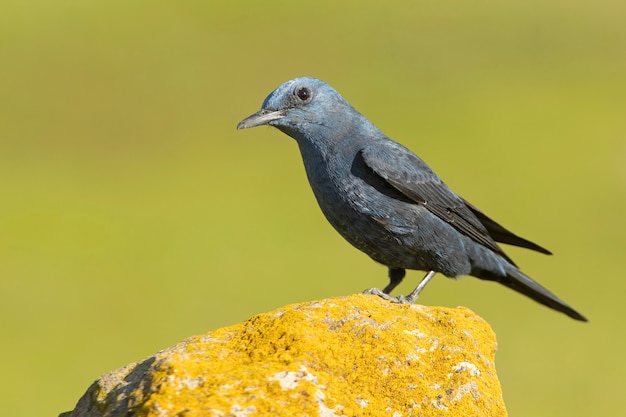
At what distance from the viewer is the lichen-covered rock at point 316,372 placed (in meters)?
5.41

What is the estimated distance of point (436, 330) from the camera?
21.9 ft

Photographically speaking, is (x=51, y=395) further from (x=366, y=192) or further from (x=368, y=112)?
(x=368, y=112)

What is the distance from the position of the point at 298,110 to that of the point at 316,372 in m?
3.62

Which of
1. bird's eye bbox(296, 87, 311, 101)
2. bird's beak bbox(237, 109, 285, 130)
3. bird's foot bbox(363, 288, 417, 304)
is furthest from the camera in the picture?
bird's eye bbox(296, 87, 311, 101)

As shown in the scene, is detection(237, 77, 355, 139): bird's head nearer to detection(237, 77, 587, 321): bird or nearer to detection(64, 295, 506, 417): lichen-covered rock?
detection(237, 77, 587, 321): bird

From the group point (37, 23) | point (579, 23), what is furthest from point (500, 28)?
point (37, 23)

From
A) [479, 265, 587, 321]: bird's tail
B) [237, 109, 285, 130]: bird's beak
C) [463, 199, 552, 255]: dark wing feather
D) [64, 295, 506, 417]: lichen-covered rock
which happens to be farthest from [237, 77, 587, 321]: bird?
[64, 295, 506, 417]: lichen-covered rock

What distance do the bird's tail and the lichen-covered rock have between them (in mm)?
3050

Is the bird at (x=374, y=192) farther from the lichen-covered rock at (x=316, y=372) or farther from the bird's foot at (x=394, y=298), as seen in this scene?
the lichen-covered rock at (x=316, y=372)

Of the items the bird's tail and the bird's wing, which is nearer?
the bird's wing

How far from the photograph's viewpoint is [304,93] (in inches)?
346

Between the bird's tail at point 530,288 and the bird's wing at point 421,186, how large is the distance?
29 cm

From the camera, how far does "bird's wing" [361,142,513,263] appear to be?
8.52 meters

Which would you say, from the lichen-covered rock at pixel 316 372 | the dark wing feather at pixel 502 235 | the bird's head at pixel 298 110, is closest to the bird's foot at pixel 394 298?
the lichen-covered rock at pixel 316 372
